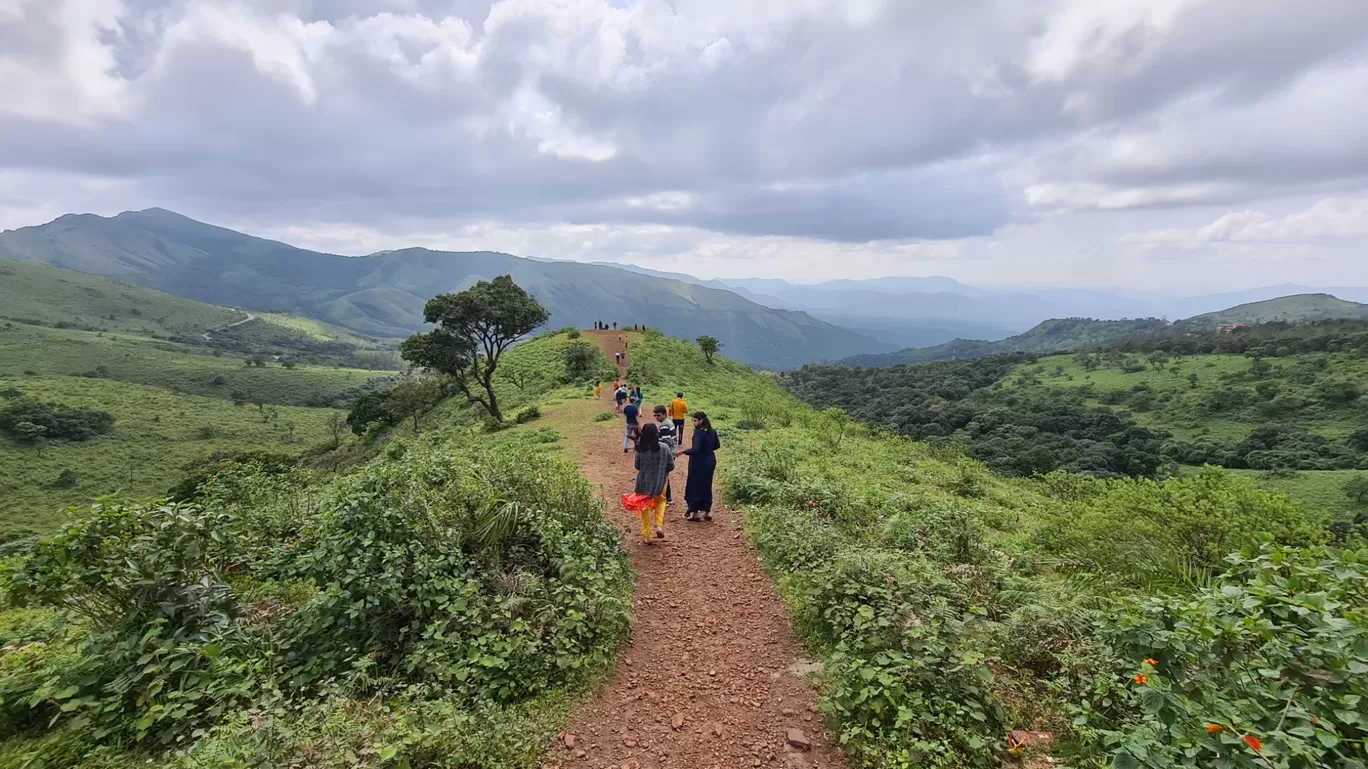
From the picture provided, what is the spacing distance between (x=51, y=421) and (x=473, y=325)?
247ft

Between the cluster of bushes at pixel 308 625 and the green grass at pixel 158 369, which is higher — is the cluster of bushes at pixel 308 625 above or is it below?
above

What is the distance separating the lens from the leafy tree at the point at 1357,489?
39.6 metres

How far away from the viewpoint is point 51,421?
6531 cm

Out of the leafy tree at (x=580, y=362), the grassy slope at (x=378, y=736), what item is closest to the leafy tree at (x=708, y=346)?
the leafy tree at (x=580, y=362)

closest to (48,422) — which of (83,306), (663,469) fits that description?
(663,469)

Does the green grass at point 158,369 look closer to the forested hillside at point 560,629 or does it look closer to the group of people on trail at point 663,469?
the group of people on trail at point 663,469

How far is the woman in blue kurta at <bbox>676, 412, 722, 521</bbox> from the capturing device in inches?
374

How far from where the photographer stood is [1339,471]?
48.8m

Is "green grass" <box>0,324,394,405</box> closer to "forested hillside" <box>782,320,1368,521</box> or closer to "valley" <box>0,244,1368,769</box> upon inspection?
"forested hillside" <box>782,320,1368,521</box>

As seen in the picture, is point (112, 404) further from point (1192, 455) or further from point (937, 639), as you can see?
point (1192, 455)

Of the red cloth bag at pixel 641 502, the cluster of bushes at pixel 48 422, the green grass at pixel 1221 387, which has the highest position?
the red cloth bag at pixel 641 502

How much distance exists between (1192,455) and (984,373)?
50.2 metres

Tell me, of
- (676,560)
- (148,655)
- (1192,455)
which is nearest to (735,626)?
(676,560)

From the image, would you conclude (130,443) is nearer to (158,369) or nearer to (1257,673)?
(158,369)
